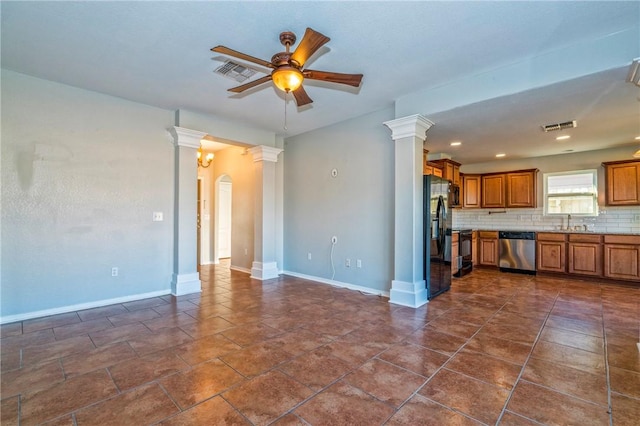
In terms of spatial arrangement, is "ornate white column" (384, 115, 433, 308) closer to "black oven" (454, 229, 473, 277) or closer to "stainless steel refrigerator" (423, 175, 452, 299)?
"stainless steel refrigerator" (423, 175, 452, 299)

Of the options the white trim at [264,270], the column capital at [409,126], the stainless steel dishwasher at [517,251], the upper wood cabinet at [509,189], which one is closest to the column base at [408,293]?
the column capital at [409,126]

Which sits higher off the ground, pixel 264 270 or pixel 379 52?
pixel 379 52

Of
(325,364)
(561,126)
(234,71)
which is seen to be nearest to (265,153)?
(234,71)

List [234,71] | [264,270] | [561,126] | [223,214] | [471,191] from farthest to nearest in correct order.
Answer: [223,214], [471,191], [264,270], [561,126], [234,71]

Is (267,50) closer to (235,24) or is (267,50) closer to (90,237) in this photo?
(235,24)

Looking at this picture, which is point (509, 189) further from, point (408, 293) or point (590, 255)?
point (408, 293)

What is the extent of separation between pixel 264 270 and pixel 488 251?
4.90 meters

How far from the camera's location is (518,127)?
14.1ft

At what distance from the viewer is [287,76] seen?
2424 mm

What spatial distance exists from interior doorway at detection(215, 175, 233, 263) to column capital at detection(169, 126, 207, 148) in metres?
2.69

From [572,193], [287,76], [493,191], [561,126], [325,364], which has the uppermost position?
[561,126]

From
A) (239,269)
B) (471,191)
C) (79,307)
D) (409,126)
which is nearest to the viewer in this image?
(79,307)

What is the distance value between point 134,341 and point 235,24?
301 centimetres

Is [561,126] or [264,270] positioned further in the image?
[264,270]
